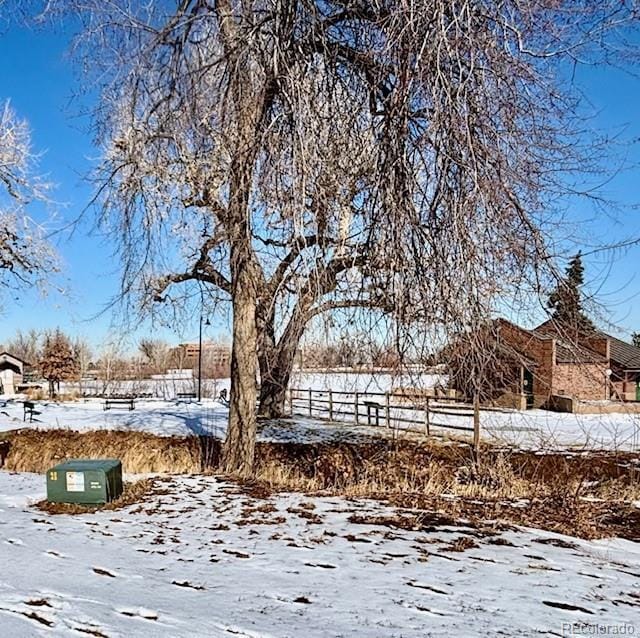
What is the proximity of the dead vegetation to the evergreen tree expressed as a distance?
6.42 ft

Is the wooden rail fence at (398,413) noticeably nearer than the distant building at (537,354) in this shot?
No

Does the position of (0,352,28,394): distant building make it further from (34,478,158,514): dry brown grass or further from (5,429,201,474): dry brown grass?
(34,478,158,514): dry brown grass

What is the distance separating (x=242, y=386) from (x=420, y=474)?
2.75 m

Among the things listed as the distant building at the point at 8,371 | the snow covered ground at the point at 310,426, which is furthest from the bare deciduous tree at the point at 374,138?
the distant building at the point at 8,371

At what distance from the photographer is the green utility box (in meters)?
5.71

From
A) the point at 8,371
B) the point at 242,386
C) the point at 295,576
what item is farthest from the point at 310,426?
the point at 8,371

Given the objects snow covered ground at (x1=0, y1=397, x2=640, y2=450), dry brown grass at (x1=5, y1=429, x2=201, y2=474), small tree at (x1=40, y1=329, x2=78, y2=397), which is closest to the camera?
dry brown grass at (x1=5, y1=429, x2=201, y2=474)

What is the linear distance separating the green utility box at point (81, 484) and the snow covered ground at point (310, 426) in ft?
27.1

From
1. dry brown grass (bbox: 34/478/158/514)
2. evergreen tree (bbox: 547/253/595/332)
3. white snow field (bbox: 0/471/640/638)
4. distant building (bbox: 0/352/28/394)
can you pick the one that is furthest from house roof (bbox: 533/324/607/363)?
distant building (bbox: 0/352/28/394)

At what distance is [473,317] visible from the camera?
10.6ft

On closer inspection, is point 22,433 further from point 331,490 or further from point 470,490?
point 470,490

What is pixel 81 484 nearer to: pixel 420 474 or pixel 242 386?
pixel 242 386

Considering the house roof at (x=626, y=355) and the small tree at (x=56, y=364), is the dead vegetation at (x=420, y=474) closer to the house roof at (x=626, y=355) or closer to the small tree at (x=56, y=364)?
Result: the house roof at (x=626, y=355)

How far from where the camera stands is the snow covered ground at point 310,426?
14117 millimetres
